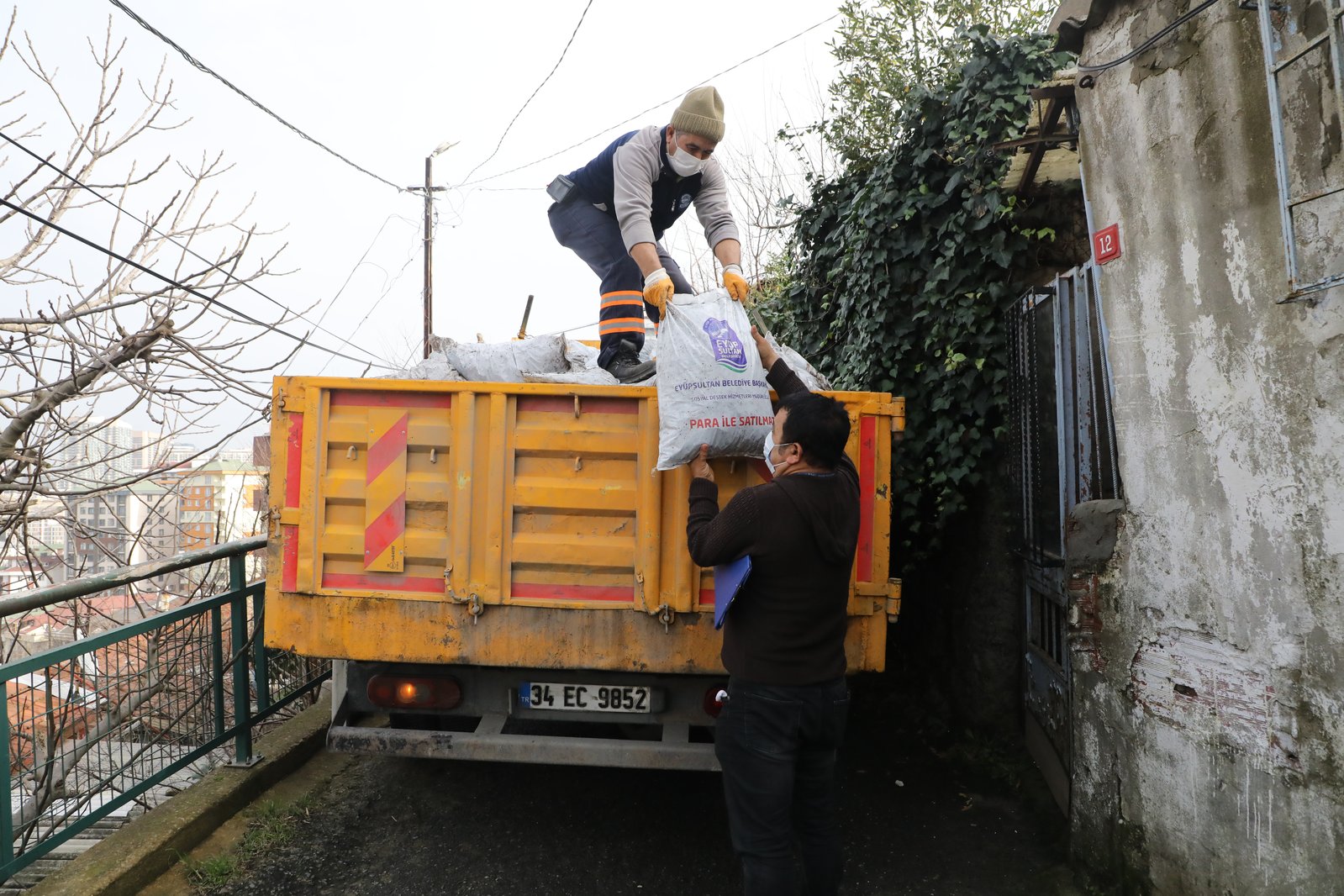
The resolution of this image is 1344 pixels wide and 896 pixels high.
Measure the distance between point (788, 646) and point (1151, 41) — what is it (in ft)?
7.16

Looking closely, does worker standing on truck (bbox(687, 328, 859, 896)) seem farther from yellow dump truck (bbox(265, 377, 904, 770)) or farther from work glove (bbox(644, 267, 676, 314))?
work glove (bbox(644, 267, 676, 314))

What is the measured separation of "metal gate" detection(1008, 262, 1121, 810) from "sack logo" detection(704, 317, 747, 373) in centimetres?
142

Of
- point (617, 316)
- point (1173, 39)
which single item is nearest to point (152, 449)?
point (617, 316)

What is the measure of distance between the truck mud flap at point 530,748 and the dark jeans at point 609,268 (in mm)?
1636

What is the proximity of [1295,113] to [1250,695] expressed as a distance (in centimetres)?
155

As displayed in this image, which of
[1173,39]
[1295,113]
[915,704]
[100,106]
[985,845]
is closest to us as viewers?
[1295,113]

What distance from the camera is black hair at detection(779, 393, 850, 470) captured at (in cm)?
246

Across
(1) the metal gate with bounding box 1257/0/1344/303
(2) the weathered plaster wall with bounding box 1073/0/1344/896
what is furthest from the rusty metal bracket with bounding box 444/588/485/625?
(1) the metal gate with bounding box 1257/0/1344/303

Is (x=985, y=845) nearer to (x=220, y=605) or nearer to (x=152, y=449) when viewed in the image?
(x=220, y=605)

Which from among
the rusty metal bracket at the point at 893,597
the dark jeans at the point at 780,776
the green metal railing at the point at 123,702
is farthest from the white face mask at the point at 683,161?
the green metal railing at the point at 123,702

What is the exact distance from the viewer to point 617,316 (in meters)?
3.90

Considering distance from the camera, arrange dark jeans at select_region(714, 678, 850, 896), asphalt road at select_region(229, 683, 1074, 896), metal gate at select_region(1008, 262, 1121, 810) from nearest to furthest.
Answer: dark jeans at select_region(714, 678, 850, 896)
asphalt road at select_region(229, 683, 1074, 896)
metal gate at select_region(1008, 262, 1121, 810)

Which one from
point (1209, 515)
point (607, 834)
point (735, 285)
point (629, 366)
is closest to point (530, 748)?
point (607, 834)

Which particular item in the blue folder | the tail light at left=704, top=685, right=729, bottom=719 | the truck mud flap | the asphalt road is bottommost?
the asphalt road
